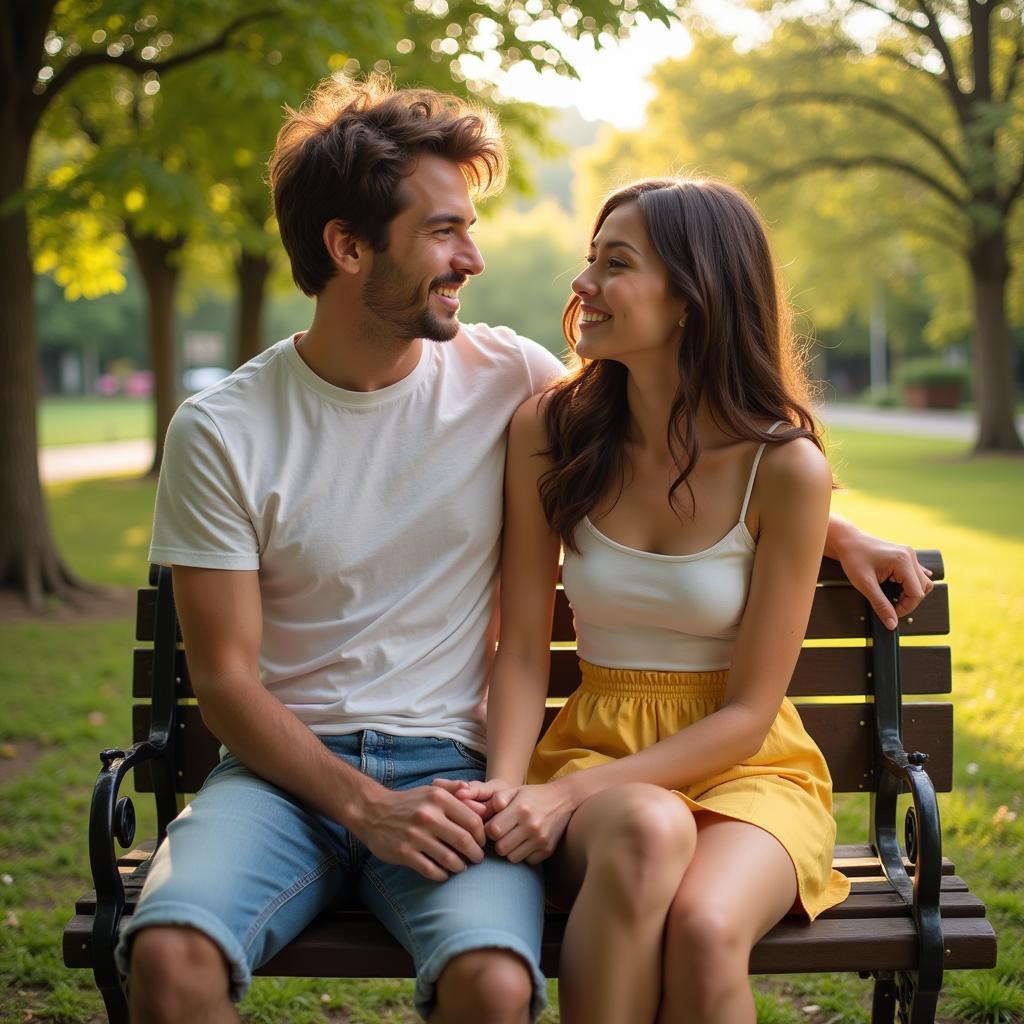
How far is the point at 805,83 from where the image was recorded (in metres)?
22.6

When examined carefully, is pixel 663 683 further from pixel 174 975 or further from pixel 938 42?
pixel 938 42

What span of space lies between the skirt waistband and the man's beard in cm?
92

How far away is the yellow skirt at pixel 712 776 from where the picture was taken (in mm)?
2754

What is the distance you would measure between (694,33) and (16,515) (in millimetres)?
18128

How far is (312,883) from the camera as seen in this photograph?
2666 millimetres

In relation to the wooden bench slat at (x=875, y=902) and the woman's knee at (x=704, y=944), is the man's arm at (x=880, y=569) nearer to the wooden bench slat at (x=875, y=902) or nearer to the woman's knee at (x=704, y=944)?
the wooden bench slat at (x=875, y=902)

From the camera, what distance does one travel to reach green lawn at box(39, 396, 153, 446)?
3497cm

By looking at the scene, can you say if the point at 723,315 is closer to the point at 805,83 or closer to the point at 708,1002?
the point at 708,1002

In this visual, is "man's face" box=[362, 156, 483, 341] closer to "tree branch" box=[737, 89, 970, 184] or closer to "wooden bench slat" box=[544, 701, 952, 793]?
"wooden bench slat" box=[544, 701, 952, 793]

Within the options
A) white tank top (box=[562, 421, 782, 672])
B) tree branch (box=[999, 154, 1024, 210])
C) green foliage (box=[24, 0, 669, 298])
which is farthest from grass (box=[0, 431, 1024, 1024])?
tree branch (box=[999, 154, 1024, 210])

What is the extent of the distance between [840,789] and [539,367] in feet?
4.52

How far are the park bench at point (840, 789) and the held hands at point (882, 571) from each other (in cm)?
9

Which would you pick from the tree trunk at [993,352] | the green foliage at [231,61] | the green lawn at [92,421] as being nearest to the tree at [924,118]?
the tree trunk at [993,352]

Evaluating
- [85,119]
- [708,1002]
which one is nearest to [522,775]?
[708,1002]
